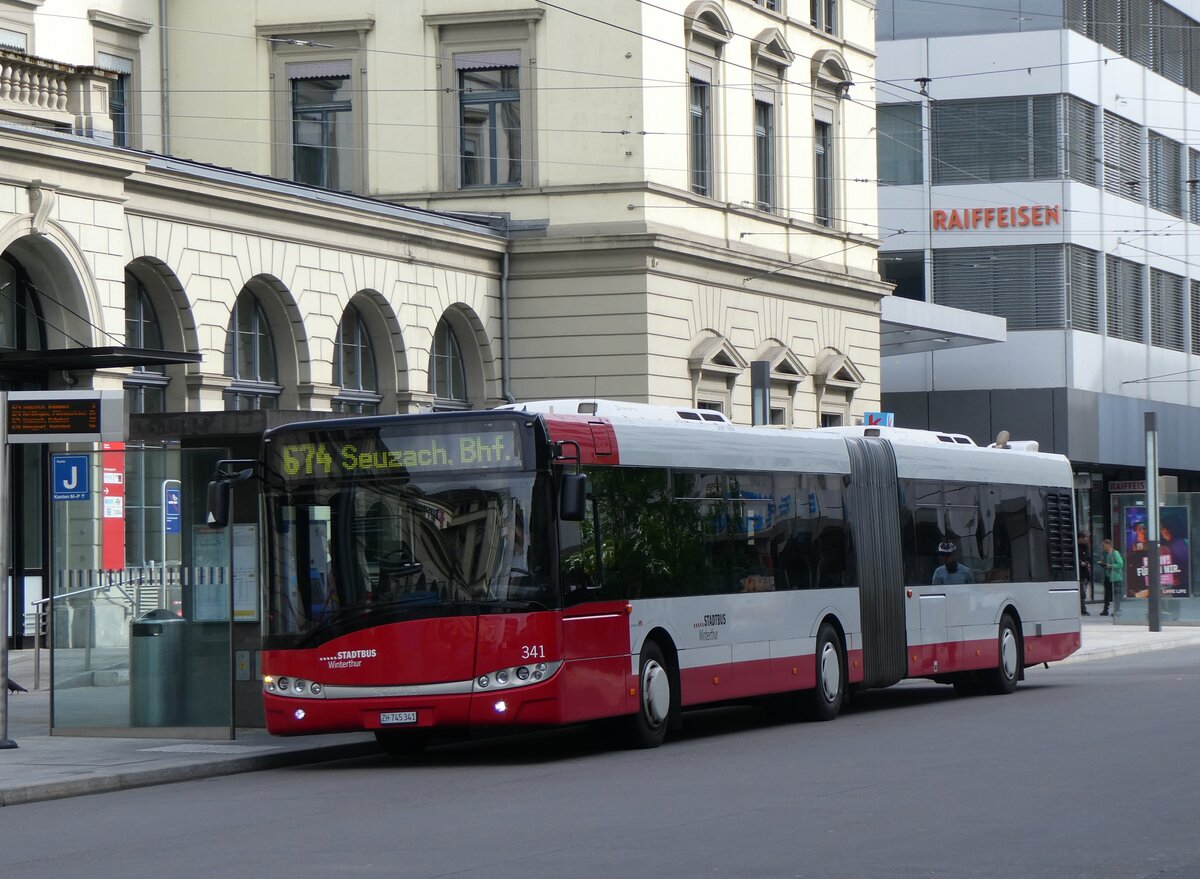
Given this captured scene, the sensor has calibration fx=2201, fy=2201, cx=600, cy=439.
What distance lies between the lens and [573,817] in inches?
497

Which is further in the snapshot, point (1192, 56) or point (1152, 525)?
point (1192, 56)

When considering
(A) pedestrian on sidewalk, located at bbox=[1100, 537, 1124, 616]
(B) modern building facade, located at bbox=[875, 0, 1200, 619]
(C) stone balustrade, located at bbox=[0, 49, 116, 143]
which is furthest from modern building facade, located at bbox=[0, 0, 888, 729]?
(B) modern building facade, located at bbox=[875, 0, 1200, 619]

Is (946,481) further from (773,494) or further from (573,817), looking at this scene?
(573,817)

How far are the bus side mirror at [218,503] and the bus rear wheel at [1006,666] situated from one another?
11.0m

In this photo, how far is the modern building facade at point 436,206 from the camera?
2830cm

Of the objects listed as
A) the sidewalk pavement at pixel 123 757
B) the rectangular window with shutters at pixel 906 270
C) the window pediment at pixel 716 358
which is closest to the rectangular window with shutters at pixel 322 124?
the window pediment at pixel 716 358

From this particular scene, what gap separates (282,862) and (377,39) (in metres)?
28.9

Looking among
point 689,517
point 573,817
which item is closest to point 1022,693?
point 689,517

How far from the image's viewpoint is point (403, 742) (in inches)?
726

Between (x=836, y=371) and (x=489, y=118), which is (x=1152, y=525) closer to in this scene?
(x=836, y=371)

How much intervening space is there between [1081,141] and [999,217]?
2.80 meters

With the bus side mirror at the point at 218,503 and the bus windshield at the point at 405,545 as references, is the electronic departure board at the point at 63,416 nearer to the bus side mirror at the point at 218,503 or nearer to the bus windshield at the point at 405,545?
the bus side mirror at the point at 218,503

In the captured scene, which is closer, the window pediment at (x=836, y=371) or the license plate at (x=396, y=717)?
the license plate at (x=396, y=717)

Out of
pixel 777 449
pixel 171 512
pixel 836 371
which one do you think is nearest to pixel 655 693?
pixel 777 449
